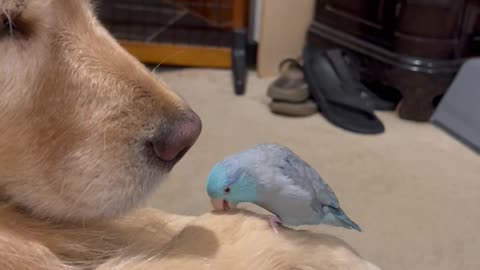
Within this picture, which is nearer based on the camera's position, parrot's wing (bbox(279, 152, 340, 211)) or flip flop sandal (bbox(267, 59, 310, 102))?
parrot's wing (bbox(279, 152, 340, 211))

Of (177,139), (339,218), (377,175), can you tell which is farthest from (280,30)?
(177,139)

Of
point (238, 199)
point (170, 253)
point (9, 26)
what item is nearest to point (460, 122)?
point (238, 199)

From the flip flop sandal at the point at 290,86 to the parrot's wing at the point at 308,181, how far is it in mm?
1155

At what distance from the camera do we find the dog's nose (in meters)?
0.88

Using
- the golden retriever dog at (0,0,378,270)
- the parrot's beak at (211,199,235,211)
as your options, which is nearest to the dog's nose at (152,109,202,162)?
the golden retriever dog at (0,0,378,270)

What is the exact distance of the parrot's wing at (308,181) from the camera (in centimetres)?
97

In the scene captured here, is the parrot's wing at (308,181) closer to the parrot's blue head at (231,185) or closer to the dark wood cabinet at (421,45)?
the parrot's blue head at (231,185)

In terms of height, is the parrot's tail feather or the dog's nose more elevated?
the dog's nose

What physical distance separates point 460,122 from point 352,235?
0.72 m

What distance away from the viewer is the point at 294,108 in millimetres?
2156

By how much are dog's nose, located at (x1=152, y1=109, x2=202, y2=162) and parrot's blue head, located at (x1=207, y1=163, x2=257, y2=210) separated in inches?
3.6

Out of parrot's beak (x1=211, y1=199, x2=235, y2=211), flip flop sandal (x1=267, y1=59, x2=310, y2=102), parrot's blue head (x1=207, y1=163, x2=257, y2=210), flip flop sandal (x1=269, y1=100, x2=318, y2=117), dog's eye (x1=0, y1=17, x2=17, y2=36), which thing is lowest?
flip flop sandal (x1=269, y1=100, x2=318, y2=117)

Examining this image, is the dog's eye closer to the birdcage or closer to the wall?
the birdcage

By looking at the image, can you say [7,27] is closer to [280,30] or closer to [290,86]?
[290,86]
